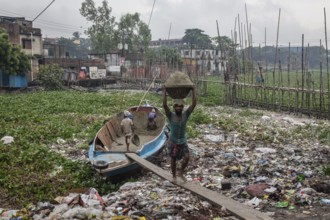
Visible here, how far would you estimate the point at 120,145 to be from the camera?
29.4 feet

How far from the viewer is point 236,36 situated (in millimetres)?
18453

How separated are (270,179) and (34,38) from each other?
26272mm

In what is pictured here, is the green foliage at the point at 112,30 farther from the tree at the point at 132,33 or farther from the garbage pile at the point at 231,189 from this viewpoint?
the garbage pile at the point at 231,189

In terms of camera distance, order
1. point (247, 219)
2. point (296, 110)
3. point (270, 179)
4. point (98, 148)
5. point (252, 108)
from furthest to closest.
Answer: point (252, 108)
point (296, 110)
point (98, 148)
point (270, 179)
point (247, 219)

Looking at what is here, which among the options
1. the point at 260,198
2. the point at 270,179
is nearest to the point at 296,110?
the point at 270,179

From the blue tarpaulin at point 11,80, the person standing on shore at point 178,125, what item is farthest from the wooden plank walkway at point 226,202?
the blue tarpaulin at point 11,80

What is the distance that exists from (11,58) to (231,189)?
66.0 ft

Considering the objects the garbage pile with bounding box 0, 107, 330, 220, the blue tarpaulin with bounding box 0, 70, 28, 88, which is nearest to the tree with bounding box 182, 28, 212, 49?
the blue tarpaulin with bounding box 0, 70, 28, 88

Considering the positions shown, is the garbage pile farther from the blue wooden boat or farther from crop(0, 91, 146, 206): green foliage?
crop(0, 91, 146, 206): green foliage

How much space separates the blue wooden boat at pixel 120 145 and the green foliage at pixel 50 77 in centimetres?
1579

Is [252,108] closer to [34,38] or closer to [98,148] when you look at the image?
[98,148]

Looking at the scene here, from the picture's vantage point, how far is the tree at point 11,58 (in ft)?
71.4

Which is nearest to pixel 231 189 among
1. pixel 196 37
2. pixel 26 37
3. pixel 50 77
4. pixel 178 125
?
pixel 178 125

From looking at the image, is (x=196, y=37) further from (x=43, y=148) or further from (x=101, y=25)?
(x=43, y=148)
